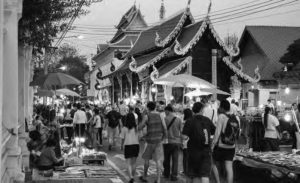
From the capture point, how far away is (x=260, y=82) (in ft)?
125

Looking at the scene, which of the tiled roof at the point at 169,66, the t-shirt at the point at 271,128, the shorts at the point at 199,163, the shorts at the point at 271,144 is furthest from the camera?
the tiled roof at the point at 169,66

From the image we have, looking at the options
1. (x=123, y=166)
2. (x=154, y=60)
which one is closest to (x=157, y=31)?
(x=154, y=60)

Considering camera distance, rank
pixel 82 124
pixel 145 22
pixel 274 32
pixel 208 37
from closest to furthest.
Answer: pixel 82 124 → pixel 208 37 → pixel 274 32 → pixel 145 22

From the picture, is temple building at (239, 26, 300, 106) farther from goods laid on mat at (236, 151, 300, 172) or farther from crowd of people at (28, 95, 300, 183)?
goods laid on mat at (236, 151, 300, 172)

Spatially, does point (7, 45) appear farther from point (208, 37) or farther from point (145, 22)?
point (145, 22)

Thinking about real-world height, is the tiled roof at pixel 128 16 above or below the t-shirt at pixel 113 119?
above

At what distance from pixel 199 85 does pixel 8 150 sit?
8359 millimetres

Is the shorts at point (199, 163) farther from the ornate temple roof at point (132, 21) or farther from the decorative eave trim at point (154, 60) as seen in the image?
the ornate temple roof at point (132, 21)

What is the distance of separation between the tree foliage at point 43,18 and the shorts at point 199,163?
4907 mm

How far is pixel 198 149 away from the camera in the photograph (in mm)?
9422

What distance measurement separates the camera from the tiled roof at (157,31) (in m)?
38.0

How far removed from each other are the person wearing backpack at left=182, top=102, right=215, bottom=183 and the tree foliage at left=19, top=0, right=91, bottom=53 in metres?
4.55

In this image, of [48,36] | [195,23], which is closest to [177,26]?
[195,23]

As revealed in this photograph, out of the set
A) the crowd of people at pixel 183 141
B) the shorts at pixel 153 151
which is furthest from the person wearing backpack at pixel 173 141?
the shorts at pixel 153 151
